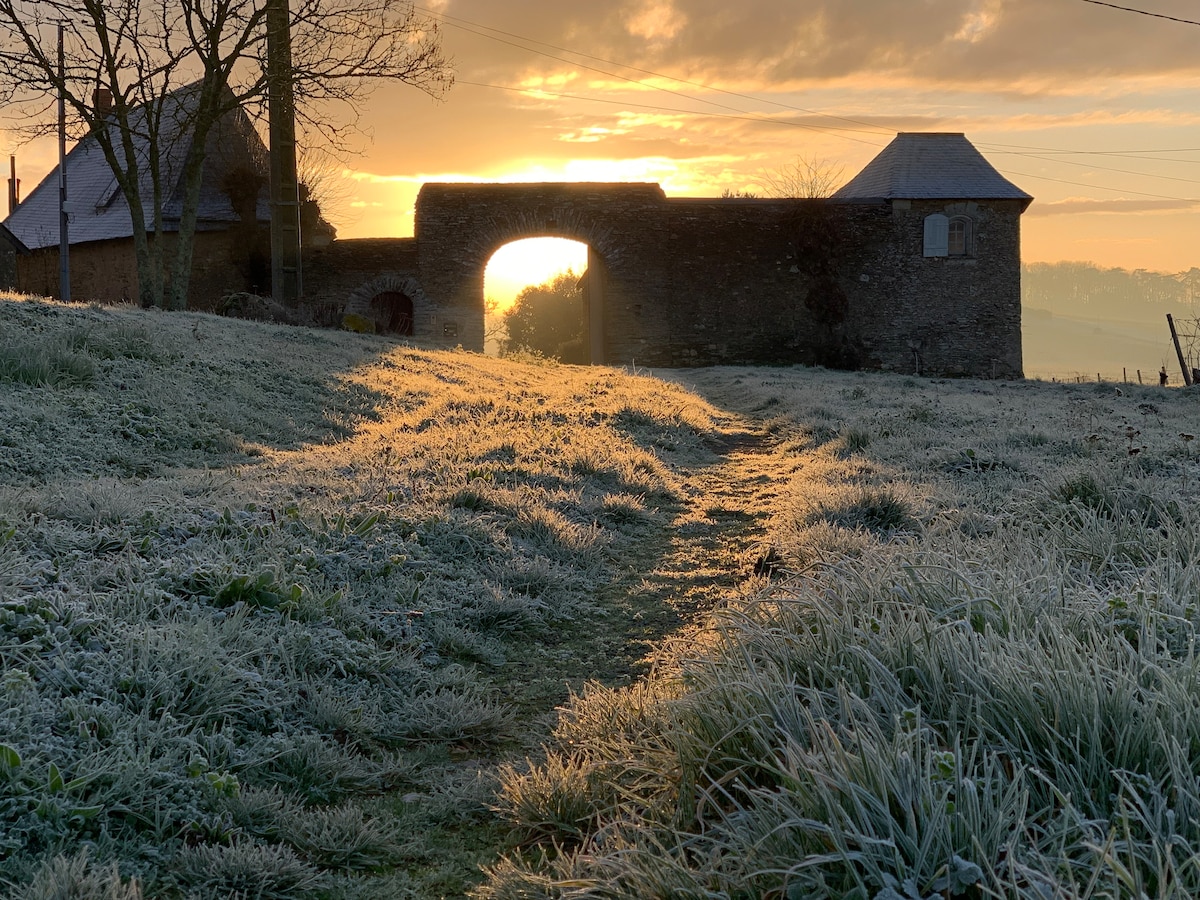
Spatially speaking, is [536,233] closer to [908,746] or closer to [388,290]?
[388,290]

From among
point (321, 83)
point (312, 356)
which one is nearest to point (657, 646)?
point (312, 356)

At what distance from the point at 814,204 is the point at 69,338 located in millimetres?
21574

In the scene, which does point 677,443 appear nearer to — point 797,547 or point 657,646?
point 797,547

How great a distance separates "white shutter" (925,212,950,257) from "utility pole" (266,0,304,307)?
57.8 ft

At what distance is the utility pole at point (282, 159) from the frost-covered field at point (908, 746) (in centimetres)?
1899

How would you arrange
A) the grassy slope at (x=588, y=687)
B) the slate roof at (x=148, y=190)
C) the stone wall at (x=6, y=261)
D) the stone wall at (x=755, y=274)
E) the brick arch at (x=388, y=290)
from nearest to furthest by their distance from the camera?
the grassy slope at (x=588, y=687)
the slate roof at (x=148, y=190)
the brick arch at (x=388, y=290)
the stone wall at (x=755, y=274)
the stone wall at (x=6, y=261)

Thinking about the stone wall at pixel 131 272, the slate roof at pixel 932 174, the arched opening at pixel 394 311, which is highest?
the slate roof at pixel 932 174

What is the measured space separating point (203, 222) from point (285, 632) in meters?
24.4

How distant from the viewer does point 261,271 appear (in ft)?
84.2

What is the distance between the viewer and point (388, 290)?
25609mm

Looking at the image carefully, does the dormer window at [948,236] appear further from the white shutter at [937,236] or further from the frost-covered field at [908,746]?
the frost-covered field at [908,746]

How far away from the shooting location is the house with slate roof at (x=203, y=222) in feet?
82.3

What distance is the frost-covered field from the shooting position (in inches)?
67.7

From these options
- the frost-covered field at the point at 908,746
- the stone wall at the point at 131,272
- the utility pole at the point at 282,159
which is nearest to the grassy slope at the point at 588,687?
the frost-covered field at the point at 908,746
